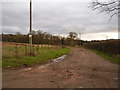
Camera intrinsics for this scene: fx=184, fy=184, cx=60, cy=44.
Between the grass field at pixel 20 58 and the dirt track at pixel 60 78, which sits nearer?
the dirt track at pixel 60 78

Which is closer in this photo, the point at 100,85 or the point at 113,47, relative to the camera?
the point at 100,85

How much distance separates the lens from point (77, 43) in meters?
116

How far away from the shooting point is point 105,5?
11.2m

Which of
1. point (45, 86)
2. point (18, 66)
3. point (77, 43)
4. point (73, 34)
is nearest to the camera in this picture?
point (45, 86)

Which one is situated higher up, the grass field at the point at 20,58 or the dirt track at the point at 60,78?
the grass field at the point at 20,58

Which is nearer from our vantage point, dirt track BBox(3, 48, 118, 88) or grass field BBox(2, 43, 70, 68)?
dirt track BBox(3, 48, 118, 88)

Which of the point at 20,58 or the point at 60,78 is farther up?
the point at 20,58

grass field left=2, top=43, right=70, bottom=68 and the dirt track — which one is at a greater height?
grass field left=2, top=43, right=70, bottom=68

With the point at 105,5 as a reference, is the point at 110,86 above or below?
→ below

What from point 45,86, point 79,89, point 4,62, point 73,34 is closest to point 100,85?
point 79,89

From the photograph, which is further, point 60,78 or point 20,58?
point 20,58

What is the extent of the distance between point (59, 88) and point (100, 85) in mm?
1782

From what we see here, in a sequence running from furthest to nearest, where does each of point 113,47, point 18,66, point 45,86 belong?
point 113,47 < point 18,66 < point 45,86

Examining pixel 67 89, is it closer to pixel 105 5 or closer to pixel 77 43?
pixel 105 5
